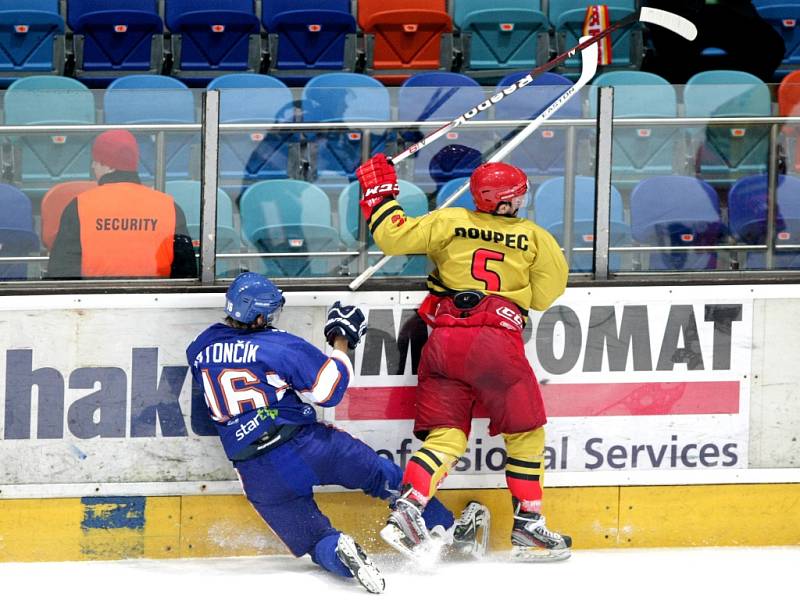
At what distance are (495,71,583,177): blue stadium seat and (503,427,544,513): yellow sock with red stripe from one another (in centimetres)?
103

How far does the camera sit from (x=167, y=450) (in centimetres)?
492

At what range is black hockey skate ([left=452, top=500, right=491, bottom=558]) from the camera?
4.94 meters

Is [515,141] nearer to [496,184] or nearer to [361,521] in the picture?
[496,184]

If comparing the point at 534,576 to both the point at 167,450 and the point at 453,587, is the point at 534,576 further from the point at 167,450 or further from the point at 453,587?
the point at 167,450

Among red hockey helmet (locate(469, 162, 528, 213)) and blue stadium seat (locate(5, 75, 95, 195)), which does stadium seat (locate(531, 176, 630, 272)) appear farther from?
blue stadium seat (locate(5, 75, 95, 195))

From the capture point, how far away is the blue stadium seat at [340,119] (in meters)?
4.93

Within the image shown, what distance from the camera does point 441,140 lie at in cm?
501

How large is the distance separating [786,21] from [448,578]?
16.7 feet

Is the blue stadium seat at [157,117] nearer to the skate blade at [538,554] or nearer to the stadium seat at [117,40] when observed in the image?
the skate blade at [538,554]

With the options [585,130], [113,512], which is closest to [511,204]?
[585,130]

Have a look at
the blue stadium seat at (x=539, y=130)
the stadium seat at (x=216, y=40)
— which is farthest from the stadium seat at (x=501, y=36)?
the blue stadium seat at (x=539, y=130)

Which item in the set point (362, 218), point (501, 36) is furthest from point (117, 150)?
point (501, 36)

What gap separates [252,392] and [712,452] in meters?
1.85

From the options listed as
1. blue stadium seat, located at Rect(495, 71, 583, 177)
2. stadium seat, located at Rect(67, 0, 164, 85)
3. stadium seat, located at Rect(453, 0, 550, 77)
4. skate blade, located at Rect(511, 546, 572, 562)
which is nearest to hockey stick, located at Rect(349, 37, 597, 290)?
blue stadium seat, located at Rect(495, 71, 583, 177)
